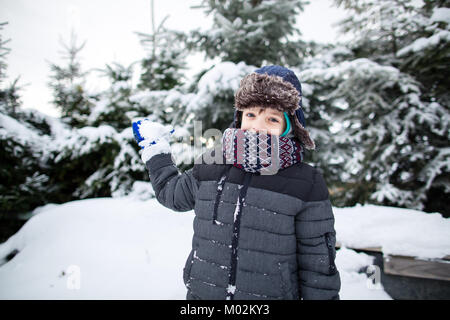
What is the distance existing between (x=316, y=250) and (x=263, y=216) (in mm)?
356

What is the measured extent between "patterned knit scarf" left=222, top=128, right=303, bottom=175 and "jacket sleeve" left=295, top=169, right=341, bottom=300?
10.4 inches

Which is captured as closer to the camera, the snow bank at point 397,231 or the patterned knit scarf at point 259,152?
the patterned knit scarf at point 259,152

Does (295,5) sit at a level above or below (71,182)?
above

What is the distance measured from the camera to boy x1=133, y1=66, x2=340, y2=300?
118cm

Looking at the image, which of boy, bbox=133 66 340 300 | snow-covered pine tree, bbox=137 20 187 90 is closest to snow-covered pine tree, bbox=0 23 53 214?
snow-covered pine tree, bbox=137 20 187 90

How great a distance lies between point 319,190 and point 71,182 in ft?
20.5

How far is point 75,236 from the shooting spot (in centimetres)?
326

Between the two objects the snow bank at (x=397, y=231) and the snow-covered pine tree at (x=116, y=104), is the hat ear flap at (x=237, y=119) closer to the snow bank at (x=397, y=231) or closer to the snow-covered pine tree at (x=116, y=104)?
the snow bank at (x=397, y=231)

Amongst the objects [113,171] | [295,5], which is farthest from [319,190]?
[113,171]

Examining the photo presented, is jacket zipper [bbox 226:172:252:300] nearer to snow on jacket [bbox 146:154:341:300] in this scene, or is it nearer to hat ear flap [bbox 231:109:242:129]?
snow on jacket [bbox 146:154:341:300]

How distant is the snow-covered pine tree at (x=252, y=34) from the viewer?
435 cm

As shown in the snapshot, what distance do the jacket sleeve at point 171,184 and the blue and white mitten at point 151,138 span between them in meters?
0.04

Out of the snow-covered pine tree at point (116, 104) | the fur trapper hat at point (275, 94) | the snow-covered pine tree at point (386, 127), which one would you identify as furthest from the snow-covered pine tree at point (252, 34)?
the fur trapper hat at point (275, 94)
